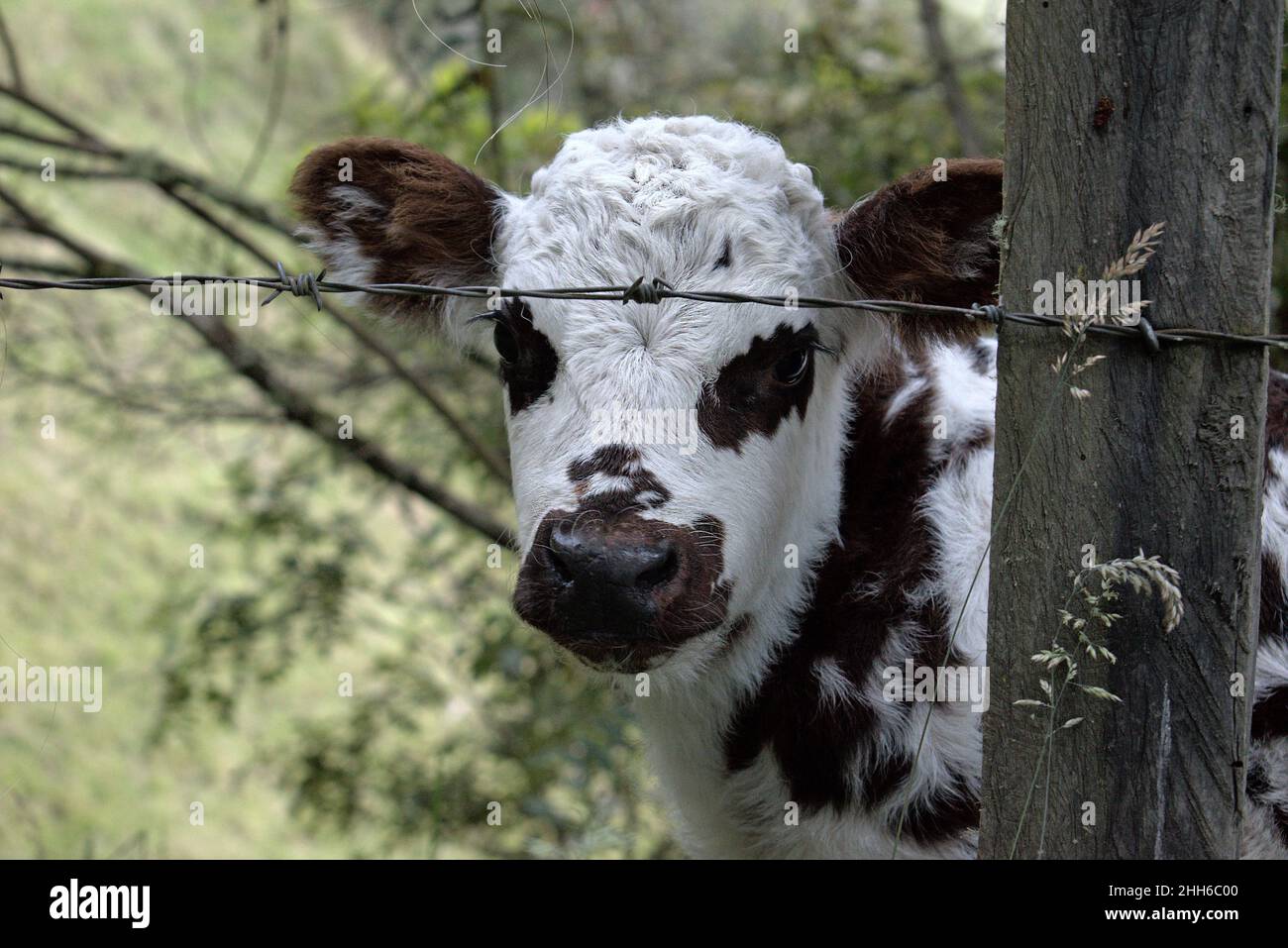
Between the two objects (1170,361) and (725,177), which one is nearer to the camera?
(1170,361)

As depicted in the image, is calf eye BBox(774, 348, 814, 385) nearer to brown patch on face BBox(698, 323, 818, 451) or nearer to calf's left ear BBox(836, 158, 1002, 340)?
brown patch on face BBox(698, 323, 818, 451)

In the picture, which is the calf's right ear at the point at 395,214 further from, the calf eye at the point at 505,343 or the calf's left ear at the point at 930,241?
the calf's left ear at the point at 930,241

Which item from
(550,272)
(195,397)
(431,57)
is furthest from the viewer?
(195,397)

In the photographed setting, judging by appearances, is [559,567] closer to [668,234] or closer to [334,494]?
[668,234]

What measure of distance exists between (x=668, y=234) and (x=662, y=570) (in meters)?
0.99

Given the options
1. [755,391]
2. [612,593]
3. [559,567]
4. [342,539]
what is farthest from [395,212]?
[342,539]

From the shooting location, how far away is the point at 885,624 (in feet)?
11.1

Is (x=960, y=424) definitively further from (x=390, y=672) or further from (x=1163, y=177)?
(x=390, y=672)

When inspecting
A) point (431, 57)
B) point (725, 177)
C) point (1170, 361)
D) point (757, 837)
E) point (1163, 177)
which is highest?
point (431, 57)

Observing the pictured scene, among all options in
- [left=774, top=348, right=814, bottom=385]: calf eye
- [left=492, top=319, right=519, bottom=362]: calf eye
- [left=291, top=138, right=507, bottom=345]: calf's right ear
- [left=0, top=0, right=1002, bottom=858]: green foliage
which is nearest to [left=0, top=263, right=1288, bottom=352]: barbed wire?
[left=774, top=348, right=814, bottom=385]: calf eye

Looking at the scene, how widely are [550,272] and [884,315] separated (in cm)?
94
